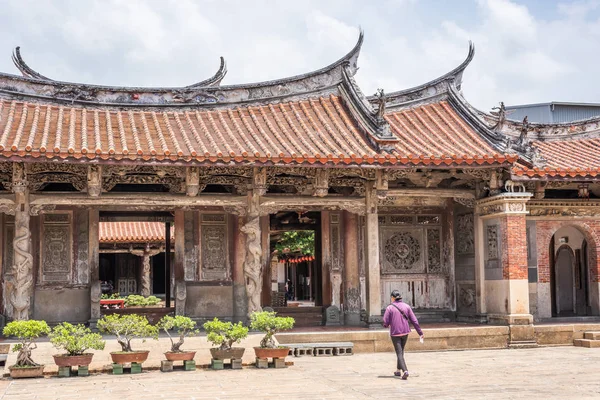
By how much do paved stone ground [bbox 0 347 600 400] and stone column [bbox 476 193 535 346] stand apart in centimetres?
181

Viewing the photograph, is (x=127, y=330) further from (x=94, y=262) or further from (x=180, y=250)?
(x=180, y=250)

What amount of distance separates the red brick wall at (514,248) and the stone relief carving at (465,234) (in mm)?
1325

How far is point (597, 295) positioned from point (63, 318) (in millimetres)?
11790

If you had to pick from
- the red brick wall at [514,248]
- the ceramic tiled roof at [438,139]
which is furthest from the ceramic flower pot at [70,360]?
the red brick wall at [514,248]

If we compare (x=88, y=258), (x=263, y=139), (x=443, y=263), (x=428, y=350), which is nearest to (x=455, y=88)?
(x=443, y=263)

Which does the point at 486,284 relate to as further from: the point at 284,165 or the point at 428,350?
the point at 284,165

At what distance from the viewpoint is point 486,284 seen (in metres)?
16.4

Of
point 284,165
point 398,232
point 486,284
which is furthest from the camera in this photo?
point 398,232

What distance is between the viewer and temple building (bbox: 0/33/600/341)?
14430mm

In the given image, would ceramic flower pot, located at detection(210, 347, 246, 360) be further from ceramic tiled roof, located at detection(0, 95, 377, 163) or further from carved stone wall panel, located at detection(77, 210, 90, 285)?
carved stone wall panel, located at detection(77, 210, 90, 285)

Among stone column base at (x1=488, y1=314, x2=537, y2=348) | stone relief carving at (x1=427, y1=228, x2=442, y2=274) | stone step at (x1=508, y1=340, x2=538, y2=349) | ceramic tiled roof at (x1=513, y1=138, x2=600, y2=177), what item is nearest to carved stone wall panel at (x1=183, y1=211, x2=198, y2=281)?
stone relief carving at (x1=427, y1=228, x2=442, y2=274)

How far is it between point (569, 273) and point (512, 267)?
5.44 m

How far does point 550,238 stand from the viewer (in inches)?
690

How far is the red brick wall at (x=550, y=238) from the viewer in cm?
1752
